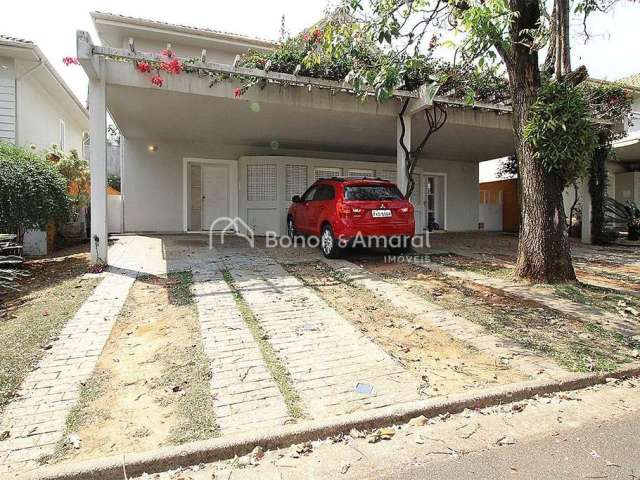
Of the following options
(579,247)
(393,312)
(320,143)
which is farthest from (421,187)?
(393,312)

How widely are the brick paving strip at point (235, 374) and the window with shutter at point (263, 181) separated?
6.91m

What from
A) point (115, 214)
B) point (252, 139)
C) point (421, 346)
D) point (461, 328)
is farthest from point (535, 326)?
point (115, 214)

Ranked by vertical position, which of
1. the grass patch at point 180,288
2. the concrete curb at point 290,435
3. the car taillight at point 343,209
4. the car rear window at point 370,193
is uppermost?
the car rear window at point 370,193

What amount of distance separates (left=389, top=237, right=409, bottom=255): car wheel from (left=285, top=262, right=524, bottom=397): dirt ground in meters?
2.81

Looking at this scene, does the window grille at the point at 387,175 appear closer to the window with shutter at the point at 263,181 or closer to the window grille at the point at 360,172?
the window grille at the point at 360,172

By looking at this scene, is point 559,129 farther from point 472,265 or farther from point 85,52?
point 85,52

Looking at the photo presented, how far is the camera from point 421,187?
45.8 ft

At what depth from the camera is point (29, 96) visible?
10.8 meters

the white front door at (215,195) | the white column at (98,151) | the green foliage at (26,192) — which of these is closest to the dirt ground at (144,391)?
the white column at (98,151)

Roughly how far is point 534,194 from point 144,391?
5609 millimetres

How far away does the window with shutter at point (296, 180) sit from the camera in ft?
38.9

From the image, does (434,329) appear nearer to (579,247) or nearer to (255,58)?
(255,58)

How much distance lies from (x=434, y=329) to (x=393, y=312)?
0.65m

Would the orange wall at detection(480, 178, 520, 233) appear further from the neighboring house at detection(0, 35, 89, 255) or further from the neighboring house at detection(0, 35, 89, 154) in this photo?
the neighboring house at detection(0, 35, 89, 154)
